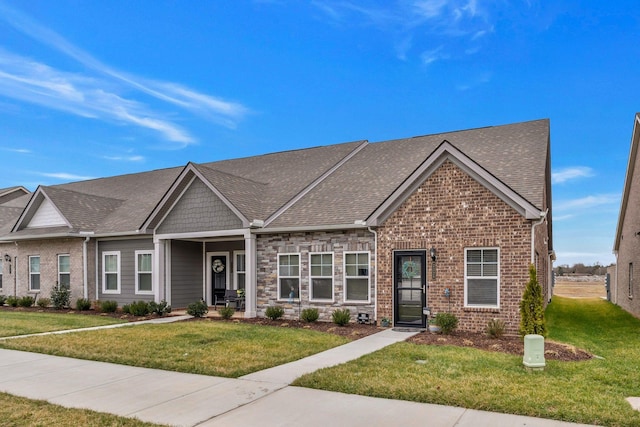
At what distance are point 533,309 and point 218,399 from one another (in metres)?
7.59

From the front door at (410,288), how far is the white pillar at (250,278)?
499 centimetres

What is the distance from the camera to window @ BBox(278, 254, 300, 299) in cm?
1581

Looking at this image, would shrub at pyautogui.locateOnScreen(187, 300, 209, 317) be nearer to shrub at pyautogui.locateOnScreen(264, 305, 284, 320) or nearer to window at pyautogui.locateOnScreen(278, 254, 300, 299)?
shrub at pyautogui.locateOnScreen(264, 305, 284, 320)

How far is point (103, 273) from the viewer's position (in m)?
20.5

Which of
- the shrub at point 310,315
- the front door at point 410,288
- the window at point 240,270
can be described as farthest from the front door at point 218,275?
the front door at point 410,288

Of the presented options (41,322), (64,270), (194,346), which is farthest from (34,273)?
(194,346)

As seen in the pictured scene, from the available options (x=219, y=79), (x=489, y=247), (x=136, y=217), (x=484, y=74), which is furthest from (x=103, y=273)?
(x=484, y=74)

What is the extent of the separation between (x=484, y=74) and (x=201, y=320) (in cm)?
1356

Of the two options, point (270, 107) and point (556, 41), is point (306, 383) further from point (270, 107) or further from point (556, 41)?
point (270, 107)

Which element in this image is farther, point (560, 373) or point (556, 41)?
point (556, 41)

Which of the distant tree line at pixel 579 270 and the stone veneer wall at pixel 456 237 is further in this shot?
the distant tree line at pixel 579 270

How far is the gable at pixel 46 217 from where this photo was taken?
21.0m

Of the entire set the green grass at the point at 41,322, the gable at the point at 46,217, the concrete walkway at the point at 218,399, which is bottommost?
the green grass at the point at 41,322

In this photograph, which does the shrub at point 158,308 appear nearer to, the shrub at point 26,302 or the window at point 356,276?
the window at point 356,276
